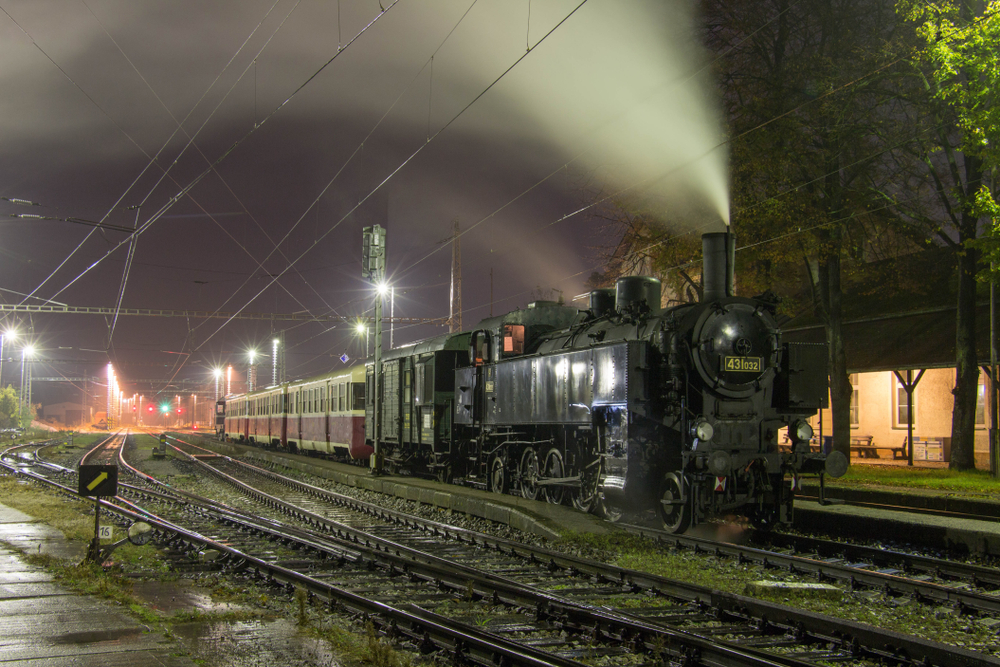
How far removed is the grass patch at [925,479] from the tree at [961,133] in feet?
2.17

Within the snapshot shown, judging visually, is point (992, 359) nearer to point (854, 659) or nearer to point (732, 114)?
point (732, 114)

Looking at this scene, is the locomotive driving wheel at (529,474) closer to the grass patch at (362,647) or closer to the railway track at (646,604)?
the railway track at (646,604)

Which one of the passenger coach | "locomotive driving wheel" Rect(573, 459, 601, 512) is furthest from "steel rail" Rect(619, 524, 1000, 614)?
the passenger coach

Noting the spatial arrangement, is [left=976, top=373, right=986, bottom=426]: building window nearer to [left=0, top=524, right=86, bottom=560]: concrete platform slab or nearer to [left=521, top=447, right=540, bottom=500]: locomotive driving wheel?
[left=521, top=447, right=540, bottom=500]: locomotive driving wheel

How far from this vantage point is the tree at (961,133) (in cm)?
1523

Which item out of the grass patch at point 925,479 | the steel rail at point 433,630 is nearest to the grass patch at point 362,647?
the steel rail at point 433,630

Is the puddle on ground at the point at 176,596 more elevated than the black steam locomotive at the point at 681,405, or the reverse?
the black steam locomotive at the point at 681,405

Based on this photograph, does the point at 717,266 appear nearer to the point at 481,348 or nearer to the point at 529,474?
the point at 529,474

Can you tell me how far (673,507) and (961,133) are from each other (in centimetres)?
1282

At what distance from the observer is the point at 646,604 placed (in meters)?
7.15

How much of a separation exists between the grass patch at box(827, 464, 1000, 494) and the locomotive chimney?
804 cm

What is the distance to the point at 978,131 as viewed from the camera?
50.0ft

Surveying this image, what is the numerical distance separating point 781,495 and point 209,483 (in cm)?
1619

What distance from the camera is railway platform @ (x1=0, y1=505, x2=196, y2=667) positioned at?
5.19 m
